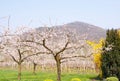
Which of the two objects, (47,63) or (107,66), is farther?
(47,63)

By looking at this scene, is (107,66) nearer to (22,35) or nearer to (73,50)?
(73,50)

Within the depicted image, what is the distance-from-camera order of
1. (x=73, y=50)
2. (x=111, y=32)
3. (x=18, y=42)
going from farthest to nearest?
(x=111, y=32), (x=73, y=50), (x=18, y=42)

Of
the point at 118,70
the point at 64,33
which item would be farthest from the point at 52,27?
the point at 118,70

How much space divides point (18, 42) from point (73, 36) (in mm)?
3647

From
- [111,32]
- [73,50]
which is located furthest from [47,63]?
[73,50]

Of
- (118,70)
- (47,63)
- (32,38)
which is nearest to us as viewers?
(32,38)

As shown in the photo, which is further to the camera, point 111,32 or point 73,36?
point 111,32

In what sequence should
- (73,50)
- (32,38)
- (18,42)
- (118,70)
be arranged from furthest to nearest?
(118,70) → (73,50) → (18,42) → (32,38)

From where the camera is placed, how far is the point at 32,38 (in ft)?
66.0

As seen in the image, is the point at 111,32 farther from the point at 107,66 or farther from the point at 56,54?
the point at 56,54

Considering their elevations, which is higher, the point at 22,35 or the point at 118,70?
the point at 22,35

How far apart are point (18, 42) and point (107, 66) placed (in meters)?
12.7

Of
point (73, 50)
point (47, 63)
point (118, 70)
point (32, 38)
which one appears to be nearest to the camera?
point (32, 38)

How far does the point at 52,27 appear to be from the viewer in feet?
72.8
